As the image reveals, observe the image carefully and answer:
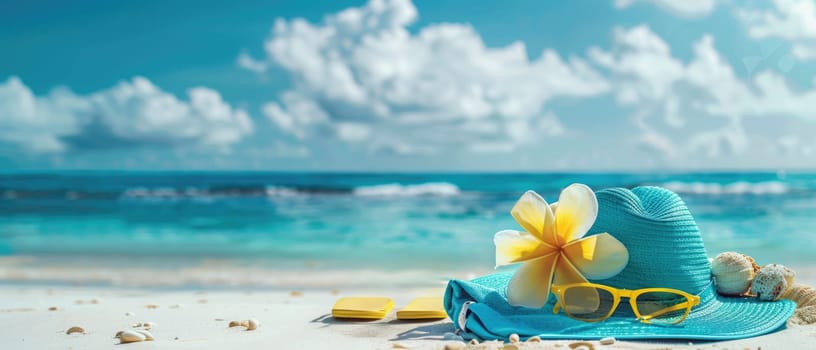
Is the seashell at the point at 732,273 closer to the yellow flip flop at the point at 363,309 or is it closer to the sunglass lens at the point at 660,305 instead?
the sunglass lens at the point at 660,305

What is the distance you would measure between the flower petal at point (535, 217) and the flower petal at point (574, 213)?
0.03 metres

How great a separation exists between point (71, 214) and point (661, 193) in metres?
17.4

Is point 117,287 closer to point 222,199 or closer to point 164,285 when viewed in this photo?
point 164,285

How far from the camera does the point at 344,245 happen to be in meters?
10.7

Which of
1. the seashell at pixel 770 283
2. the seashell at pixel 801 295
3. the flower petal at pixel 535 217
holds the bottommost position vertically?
the seashell at pixel 801 295

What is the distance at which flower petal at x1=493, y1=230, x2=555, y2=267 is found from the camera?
3.30m

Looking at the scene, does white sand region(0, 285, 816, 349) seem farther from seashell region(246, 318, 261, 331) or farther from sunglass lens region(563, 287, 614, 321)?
sunglass lens region(563, 287, 614, 321)

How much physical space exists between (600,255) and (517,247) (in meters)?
0.39

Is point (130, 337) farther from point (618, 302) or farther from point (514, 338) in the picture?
point (618, 302)

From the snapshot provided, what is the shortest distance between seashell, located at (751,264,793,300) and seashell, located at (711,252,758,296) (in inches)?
2.0

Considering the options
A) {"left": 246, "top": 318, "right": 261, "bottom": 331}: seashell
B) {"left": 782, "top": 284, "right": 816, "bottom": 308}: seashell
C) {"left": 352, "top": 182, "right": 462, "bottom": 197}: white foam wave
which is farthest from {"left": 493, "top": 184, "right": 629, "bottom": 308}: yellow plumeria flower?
{"left": 352, "top": 182, "right": 462, "bottom": 197}: white foam wave

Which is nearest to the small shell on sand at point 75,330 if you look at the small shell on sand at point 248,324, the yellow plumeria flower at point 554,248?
the small shell on sand at point 248,324

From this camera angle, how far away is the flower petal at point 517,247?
3303 millimetres

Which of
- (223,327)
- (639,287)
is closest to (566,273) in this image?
(639,287)
